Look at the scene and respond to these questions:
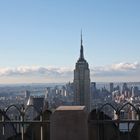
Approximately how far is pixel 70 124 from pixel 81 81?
15350 centimetres

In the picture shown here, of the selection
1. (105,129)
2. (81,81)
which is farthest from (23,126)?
(81,81)

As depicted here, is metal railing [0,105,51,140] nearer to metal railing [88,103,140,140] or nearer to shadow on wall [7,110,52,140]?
shadow on wall [7,110,52,140]

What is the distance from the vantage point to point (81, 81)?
16038 centimetres

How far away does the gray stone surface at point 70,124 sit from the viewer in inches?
275

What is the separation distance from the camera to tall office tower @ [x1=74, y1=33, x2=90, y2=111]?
14250 cm

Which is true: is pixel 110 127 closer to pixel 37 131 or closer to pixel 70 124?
pixel 70 124

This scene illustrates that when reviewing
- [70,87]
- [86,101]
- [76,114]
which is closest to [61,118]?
[76,114]

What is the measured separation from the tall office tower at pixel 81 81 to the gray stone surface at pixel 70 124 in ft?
415

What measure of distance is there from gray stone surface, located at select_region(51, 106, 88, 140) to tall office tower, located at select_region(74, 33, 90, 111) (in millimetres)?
126562

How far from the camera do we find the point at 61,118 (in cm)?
702

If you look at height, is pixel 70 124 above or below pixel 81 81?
below

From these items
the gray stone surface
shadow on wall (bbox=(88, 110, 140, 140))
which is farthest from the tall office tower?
the gray stone surface

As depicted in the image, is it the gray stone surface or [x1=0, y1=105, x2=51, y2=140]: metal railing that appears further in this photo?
[x1=0, y1=105, x2=51, y2=140]: metal railing

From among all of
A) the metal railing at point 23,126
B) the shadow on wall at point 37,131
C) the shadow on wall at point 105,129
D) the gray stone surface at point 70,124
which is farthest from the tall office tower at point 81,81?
the gray stone surface at point 70,124
